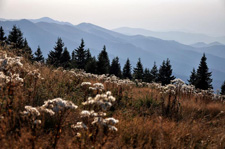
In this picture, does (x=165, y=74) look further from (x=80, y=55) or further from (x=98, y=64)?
(x=80, y=55)

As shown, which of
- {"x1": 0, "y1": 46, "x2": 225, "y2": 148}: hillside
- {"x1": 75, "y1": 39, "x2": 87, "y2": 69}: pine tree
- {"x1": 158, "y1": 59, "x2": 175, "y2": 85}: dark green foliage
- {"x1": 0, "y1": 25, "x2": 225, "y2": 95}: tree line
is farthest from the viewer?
{"x1": 75, "y1": 39, "x2": 87, "y2": 69}: pine tree

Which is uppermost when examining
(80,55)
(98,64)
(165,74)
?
(80,55)

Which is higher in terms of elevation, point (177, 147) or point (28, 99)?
point (28, 99)

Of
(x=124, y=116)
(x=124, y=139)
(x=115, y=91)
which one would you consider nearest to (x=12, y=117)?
(x=124, y=139)

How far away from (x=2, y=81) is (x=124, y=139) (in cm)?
299

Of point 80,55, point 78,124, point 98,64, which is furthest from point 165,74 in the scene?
point 78,124

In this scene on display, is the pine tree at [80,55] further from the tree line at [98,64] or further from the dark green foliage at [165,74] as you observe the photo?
the dark green foliage at [165,74]

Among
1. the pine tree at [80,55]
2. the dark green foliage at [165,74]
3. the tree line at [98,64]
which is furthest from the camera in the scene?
the pine tree at [80,55]

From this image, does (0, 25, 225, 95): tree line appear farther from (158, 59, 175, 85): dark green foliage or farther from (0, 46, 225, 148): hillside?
(0, 46, 225, 148): hillside

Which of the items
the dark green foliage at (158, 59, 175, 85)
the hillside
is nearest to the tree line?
the dark green foliage at (158, 59, 175, 85)

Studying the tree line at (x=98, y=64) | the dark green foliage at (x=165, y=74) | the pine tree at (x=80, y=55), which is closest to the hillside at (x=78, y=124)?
the tree line at (x=98, y=64)

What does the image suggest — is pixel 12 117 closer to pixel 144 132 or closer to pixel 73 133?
pixel 73 133

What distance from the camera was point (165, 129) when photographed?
4598 millimetres

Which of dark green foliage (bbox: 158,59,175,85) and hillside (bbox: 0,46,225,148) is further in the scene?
dark green foliage (bbox: 158,59,175,85)
